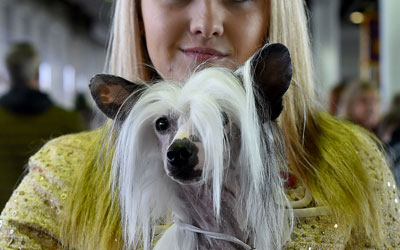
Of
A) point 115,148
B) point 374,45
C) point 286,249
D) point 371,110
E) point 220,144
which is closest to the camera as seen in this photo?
point 220,144

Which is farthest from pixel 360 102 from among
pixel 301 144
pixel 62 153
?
pixel 62 153

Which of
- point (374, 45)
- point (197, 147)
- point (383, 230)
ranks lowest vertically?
point (374, 45)

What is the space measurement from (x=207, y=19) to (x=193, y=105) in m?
0.25

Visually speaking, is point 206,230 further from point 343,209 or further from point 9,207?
point 9,207

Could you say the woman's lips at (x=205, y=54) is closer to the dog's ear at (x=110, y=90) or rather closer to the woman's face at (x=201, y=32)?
the woman's face at (x=201, y=32)

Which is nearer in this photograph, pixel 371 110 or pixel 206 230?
pixel 206 230

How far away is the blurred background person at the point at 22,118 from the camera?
2.60 m

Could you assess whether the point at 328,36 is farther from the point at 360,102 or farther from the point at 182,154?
the point at 182,154

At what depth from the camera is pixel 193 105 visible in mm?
771

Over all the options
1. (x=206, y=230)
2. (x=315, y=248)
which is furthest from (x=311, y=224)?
(x=206, y=230)

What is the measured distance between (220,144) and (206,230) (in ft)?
0.44

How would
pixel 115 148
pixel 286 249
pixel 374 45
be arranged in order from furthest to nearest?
pixel 374 45 → pixel 286 249 → pixel 115 148

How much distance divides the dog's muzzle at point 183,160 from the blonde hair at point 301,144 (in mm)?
256

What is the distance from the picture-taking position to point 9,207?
42.8 inches
